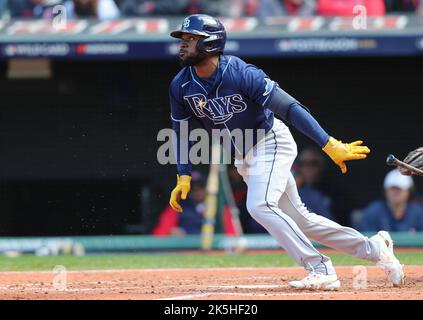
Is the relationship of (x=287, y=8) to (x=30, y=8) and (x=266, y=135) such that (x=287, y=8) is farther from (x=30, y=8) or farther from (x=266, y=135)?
(x=266, y=135)

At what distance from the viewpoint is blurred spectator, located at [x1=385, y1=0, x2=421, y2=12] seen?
10126 millimetres

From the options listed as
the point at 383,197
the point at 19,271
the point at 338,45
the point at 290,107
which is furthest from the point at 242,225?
the point at 290,107

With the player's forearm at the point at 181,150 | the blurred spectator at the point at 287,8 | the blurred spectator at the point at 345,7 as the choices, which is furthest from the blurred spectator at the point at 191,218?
the player's forearm at the point at 181,150

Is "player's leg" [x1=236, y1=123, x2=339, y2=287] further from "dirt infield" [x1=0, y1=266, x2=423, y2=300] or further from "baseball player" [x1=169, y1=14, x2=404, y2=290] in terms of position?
"dirt infield" [x1=0, y1=266, x2=423, y2=300]

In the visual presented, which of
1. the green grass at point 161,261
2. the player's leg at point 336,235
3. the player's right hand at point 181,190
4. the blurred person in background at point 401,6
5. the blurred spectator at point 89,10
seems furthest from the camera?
the blurred person in background at point 401,6

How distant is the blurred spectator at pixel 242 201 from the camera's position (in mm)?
10164

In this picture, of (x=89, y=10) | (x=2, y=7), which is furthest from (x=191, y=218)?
(x=2, y=7)

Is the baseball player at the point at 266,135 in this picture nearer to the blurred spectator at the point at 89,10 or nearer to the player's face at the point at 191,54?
the player's face at the point at 191,54

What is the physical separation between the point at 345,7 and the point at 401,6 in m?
0.66

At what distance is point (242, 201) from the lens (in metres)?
10.2

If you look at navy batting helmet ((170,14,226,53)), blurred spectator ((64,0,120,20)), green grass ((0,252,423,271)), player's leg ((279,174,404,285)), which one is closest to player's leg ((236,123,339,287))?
player's leg ((279,174,404,285))

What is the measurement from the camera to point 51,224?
1005 cm

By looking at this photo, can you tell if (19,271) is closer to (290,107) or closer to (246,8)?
(290,107)

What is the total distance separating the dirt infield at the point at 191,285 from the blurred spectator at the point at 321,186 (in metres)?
2.97
